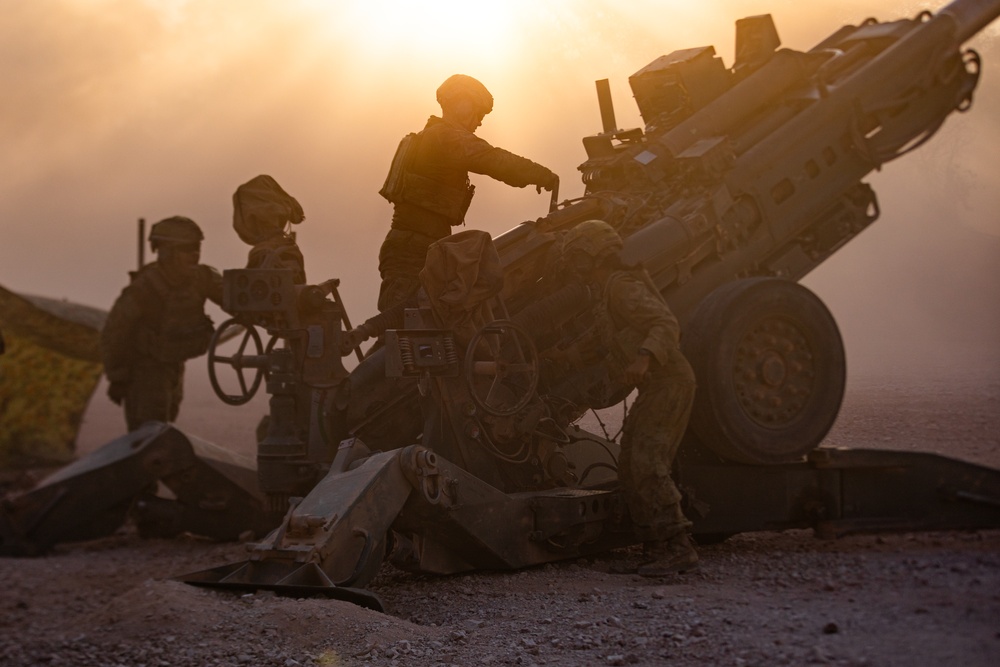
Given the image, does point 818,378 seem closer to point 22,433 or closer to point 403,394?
point 403,394

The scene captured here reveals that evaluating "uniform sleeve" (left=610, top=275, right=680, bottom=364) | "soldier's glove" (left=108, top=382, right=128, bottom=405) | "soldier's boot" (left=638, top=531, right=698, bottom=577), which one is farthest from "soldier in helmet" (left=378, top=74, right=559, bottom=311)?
"soldier's glove" (left=108, top=382, right=128, bottom=405)

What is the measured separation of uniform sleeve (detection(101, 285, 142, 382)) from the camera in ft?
29.0

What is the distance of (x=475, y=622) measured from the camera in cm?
457

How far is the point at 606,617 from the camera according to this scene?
4309mm

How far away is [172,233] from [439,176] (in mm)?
3199

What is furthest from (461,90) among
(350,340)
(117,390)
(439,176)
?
(117,390)

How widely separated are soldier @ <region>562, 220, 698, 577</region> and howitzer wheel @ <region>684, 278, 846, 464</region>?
1.42 ft

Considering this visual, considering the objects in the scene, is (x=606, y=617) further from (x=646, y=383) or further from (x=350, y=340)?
(x=350, y=340)

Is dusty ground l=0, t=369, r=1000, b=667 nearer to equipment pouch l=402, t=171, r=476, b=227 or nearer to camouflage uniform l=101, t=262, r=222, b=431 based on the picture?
equipment pouch l=402, t=171, r=476, b=227

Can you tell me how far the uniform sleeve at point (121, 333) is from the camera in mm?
8836

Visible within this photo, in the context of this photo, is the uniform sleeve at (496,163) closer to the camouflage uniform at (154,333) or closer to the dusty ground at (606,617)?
the dusty ground at (606,617)

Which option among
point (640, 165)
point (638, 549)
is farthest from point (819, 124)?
point (638, 549)

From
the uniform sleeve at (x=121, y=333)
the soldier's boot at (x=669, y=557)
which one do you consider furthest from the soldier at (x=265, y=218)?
the soldier's boot at (x=669, y=557)

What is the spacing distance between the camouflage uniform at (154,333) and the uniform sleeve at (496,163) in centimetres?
339
